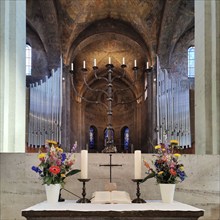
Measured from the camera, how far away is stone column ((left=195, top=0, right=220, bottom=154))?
5.36m

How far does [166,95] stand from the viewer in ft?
39.2

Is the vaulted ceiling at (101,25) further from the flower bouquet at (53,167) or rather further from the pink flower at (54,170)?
the pink flower at (54,170)

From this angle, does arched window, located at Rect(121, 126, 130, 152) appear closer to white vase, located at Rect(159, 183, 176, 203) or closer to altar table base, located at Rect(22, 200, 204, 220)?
white vase, located at Rect(159, 183, 176, 203)

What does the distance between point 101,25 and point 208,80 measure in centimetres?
1262

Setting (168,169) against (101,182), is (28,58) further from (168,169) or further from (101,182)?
(168,169)

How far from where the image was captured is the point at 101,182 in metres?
4.86

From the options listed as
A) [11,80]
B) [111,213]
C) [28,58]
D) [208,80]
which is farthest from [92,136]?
[111,213]

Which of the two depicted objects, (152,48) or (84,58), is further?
(84,58)

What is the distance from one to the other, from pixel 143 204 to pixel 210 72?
2.42 metres

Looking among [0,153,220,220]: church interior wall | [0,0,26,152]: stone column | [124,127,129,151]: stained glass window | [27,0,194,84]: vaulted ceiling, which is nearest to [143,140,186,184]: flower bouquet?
[0,153,220,220]: church interior wall

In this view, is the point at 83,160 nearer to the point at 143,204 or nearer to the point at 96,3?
the point at 143,204

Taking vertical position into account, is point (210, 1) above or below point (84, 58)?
below

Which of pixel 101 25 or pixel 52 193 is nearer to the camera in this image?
pixel 52 193

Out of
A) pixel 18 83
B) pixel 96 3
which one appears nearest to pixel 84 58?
pixel 96 3
